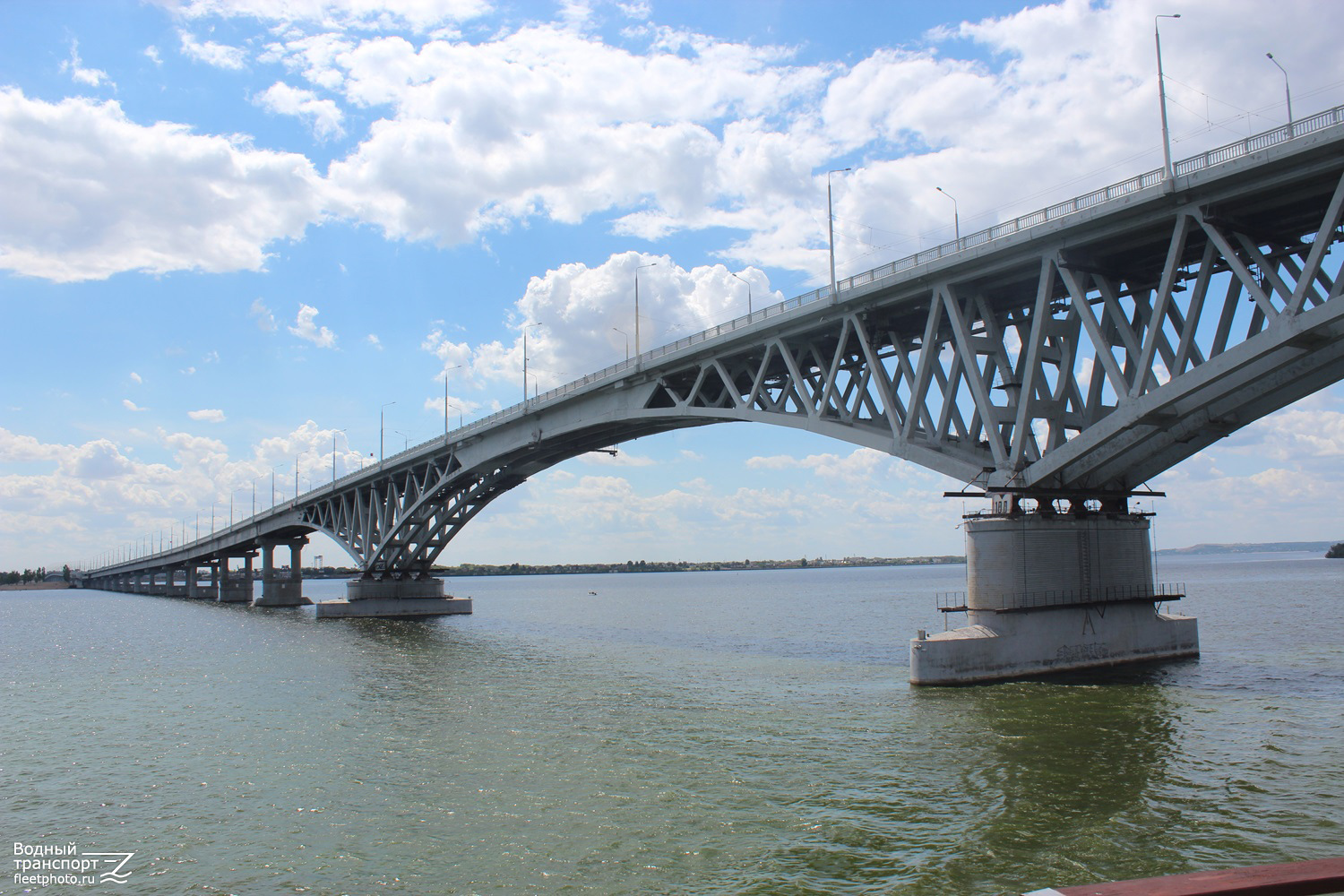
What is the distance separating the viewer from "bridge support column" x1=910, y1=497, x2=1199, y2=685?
32.8 m

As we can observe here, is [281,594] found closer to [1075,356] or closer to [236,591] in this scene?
[236,591]

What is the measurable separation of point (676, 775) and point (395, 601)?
231 feet

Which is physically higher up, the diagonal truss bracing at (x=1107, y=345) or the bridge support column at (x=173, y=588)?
the diagonal truss bracing at (x=1107, y=345)

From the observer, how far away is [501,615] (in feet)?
296

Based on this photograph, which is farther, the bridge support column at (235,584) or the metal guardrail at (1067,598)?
the bridge support column at (235,584)

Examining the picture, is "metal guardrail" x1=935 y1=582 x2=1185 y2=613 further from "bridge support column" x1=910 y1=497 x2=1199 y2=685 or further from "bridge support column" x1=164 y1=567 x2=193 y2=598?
"bridge support column" x1=164 y1=567 x2=193 y2=598

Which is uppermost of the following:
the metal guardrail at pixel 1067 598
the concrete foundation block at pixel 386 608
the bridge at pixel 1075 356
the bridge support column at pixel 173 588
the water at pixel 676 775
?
the bridge at pixel 1075 356

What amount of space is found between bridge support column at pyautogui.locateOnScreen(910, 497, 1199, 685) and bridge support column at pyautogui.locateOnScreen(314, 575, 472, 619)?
6150 cm

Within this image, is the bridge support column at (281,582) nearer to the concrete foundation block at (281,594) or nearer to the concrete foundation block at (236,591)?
the concrete foundation block at (281,594)

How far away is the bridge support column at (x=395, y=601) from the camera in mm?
84688

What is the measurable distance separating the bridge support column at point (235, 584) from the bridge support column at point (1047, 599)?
121858 mm

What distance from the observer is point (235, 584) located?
134 m

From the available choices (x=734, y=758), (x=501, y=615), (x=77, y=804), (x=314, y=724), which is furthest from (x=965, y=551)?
(x=501, y=615)

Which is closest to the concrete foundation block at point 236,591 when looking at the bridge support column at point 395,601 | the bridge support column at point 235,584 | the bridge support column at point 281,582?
the bridge support column at point 235,584
